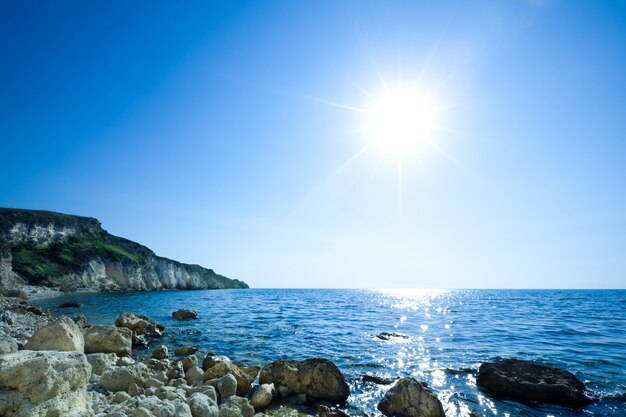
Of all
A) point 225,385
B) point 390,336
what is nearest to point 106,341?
point 225,385

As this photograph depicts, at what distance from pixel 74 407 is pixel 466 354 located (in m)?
17.8

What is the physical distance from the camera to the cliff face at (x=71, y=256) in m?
65.1

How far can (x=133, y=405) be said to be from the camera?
799 cm

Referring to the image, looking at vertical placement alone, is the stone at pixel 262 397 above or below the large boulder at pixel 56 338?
below

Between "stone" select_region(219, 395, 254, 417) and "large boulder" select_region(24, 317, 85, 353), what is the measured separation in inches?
203

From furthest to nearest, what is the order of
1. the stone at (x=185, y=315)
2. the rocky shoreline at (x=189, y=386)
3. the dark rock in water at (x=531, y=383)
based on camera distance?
the stone at (x=185, y=315)
the dark rock in water at (x=531, y=383)
the rocky shoreline at (x=189, y=386)

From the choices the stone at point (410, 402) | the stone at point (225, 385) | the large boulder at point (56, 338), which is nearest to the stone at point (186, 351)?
the large boulder at point (56, 338)

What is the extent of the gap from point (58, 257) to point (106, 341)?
77.3 metres

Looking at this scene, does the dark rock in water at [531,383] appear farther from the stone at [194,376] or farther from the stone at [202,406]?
the stone at [194,376]

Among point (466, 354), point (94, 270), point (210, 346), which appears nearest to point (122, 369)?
point (210, 346)

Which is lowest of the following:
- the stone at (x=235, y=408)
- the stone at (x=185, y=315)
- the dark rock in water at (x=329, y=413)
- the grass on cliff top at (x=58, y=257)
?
the stone at (x=185, y=315)

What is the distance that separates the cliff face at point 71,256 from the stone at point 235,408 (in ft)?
195

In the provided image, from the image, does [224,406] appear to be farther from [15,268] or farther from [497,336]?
[15,268]

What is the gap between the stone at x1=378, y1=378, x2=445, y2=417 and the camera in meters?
9.86
